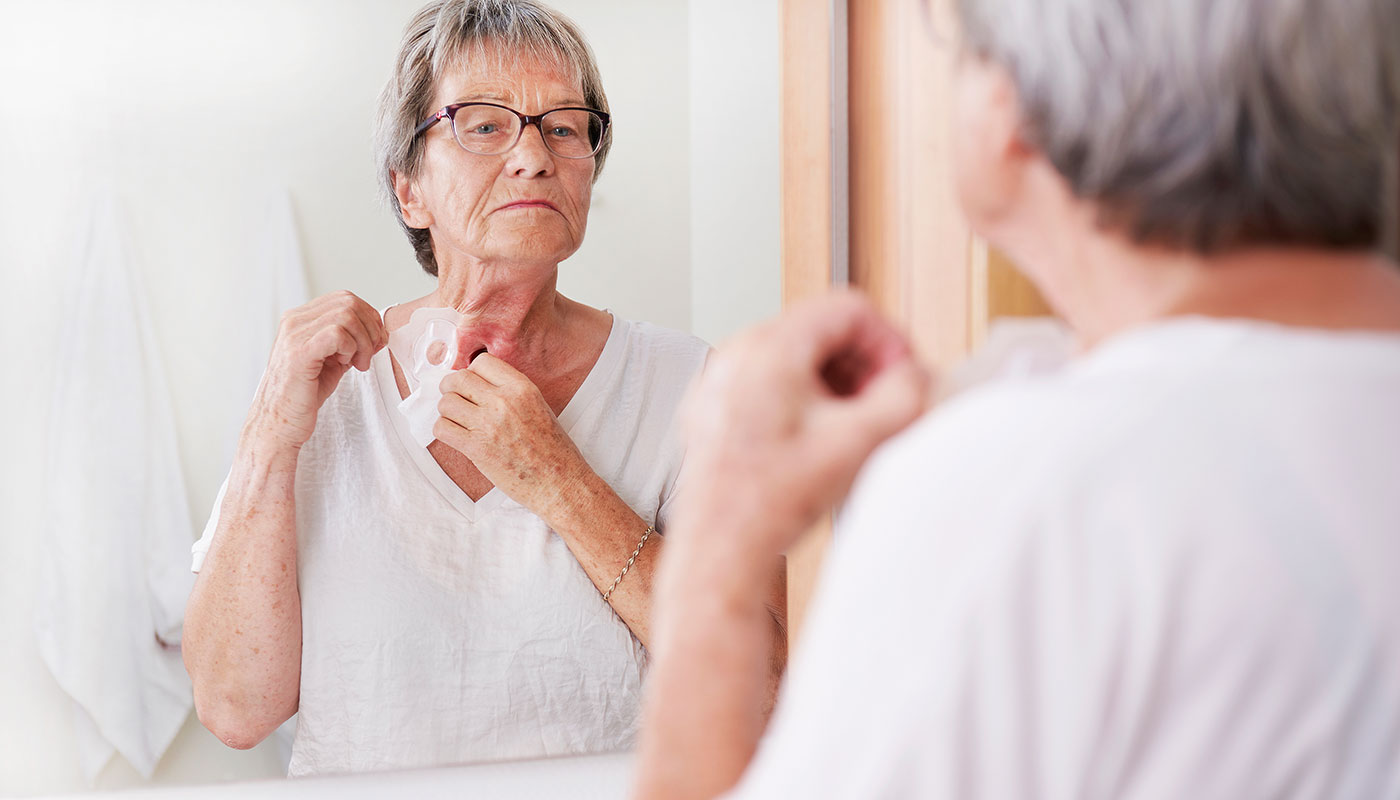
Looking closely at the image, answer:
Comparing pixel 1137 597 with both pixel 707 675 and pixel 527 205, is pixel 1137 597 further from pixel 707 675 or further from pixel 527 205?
pixel 527 205

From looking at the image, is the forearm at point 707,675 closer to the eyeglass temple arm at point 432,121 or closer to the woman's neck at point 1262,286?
the woman's neck at point 1262,286

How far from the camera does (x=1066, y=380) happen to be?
428 mm

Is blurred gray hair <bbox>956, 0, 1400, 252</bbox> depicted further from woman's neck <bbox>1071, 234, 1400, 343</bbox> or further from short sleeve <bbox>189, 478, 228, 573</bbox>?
short sleeve <bbox>189, 478, 228, 573</bbox>

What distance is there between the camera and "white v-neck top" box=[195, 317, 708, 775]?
108 cm

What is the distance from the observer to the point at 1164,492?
0.38 m

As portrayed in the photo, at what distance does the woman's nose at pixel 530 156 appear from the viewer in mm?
1077

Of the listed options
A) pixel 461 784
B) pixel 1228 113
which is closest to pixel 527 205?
pixel 461 784

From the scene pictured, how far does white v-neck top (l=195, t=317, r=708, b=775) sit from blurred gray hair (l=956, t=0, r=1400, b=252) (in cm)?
75

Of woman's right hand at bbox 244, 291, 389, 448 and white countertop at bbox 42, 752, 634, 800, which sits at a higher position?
woman's right hand at bbox 244, 291, 389, 448

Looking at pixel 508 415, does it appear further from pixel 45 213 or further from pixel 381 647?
pixel 45 213

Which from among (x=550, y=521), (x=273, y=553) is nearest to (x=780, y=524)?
(x=550, y=521)

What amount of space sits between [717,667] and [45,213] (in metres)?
0.91

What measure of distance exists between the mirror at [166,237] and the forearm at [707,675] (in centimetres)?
68

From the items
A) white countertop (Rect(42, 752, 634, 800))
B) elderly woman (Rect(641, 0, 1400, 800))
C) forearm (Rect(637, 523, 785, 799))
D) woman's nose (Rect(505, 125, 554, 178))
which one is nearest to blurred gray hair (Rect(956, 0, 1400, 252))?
elderly woman (Rect(641, 0, 1400, 800))
